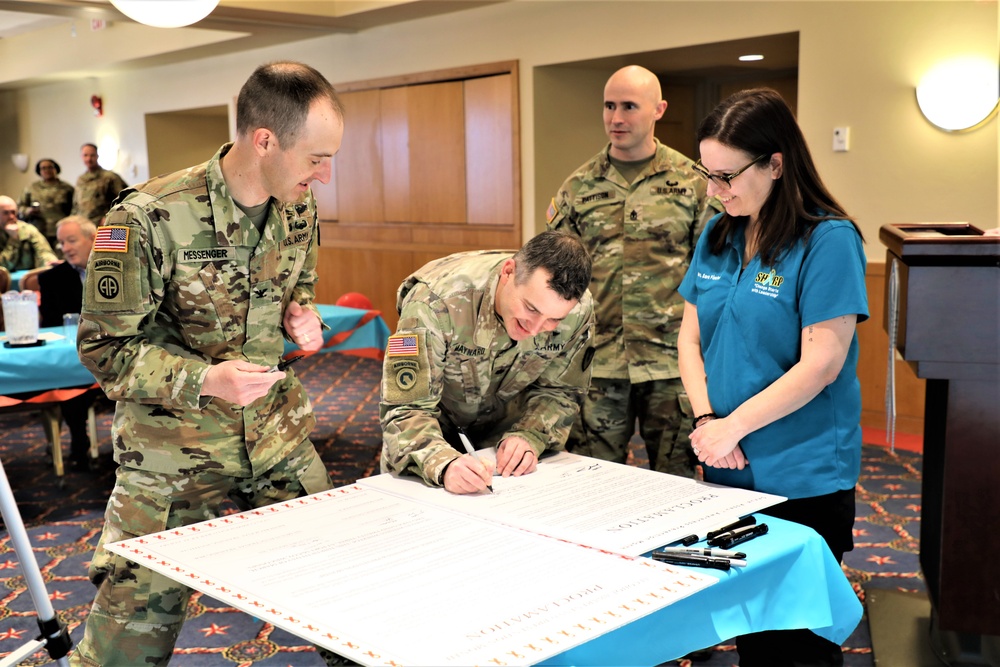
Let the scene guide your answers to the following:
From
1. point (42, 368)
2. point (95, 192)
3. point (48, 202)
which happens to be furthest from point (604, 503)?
point (48, 202)

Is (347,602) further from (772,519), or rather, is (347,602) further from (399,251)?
(399,251)

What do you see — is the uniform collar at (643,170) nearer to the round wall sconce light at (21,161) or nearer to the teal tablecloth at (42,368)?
the teal tablecloth at (42,368)

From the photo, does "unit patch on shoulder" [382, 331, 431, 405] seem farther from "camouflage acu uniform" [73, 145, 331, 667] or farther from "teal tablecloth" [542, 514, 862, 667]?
"teal tablecloth" [542, 514, 862, 667]

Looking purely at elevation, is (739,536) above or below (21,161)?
below

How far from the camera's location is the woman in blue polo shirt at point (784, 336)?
1904 mm

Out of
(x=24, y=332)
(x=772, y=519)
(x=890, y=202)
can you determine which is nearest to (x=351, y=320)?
(x=24, y=332)

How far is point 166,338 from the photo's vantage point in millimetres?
1945

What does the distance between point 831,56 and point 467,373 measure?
410 centimetres

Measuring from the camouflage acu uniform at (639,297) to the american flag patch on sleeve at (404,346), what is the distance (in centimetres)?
99

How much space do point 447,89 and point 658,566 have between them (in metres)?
6.88

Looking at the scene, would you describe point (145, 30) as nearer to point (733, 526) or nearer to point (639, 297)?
point (639, 297)

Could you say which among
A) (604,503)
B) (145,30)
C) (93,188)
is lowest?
(604,503)

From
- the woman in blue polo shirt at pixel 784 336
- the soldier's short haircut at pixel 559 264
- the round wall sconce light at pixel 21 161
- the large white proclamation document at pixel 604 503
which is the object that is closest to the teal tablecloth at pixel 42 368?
the large white proclamation document at pixel 604 503

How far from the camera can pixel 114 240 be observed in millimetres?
1809
